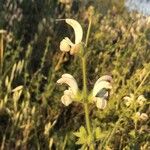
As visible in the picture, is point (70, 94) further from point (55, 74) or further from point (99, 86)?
point (55, 74)

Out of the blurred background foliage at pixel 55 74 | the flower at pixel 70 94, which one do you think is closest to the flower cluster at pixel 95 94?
the flower at pixel 70 94

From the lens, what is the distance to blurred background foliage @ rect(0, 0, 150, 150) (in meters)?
2.46

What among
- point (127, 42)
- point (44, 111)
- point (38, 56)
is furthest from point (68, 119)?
point (127, 42)

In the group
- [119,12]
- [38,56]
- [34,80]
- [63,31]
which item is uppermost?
[119,12]

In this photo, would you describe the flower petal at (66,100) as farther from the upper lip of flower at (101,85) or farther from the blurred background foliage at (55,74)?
the blurred background foliage at (55,74)

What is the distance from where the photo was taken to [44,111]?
2.78 metres

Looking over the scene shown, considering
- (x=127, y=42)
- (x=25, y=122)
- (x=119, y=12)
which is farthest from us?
(x=119, y=12)

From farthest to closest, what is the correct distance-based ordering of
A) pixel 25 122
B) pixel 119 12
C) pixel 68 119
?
pixel 119 12
pixel 68 119
pixel 25 122

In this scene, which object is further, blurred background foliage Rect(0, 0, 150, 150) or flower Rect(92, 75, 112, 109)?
blurred background foliage Rect(0, 0, 150, 150)

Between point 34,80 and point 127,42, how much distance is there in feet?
3.50

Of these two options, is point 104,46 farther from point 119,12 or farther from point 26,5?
point 119,12

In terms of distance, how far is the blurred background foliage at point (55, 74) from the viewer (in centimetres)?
246

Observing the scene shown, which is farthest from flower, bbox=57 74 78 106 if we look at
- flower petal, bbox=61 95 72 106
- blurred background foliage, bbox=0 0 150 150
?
blurred background foliage, bbox=0 0 150 150

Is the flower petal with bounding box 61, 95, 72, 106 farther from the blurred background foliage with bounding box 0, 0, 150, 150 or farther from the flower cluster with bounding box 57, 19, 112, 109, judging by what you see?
the blurred background foliage with bounding box 0, 0, 150, 150
